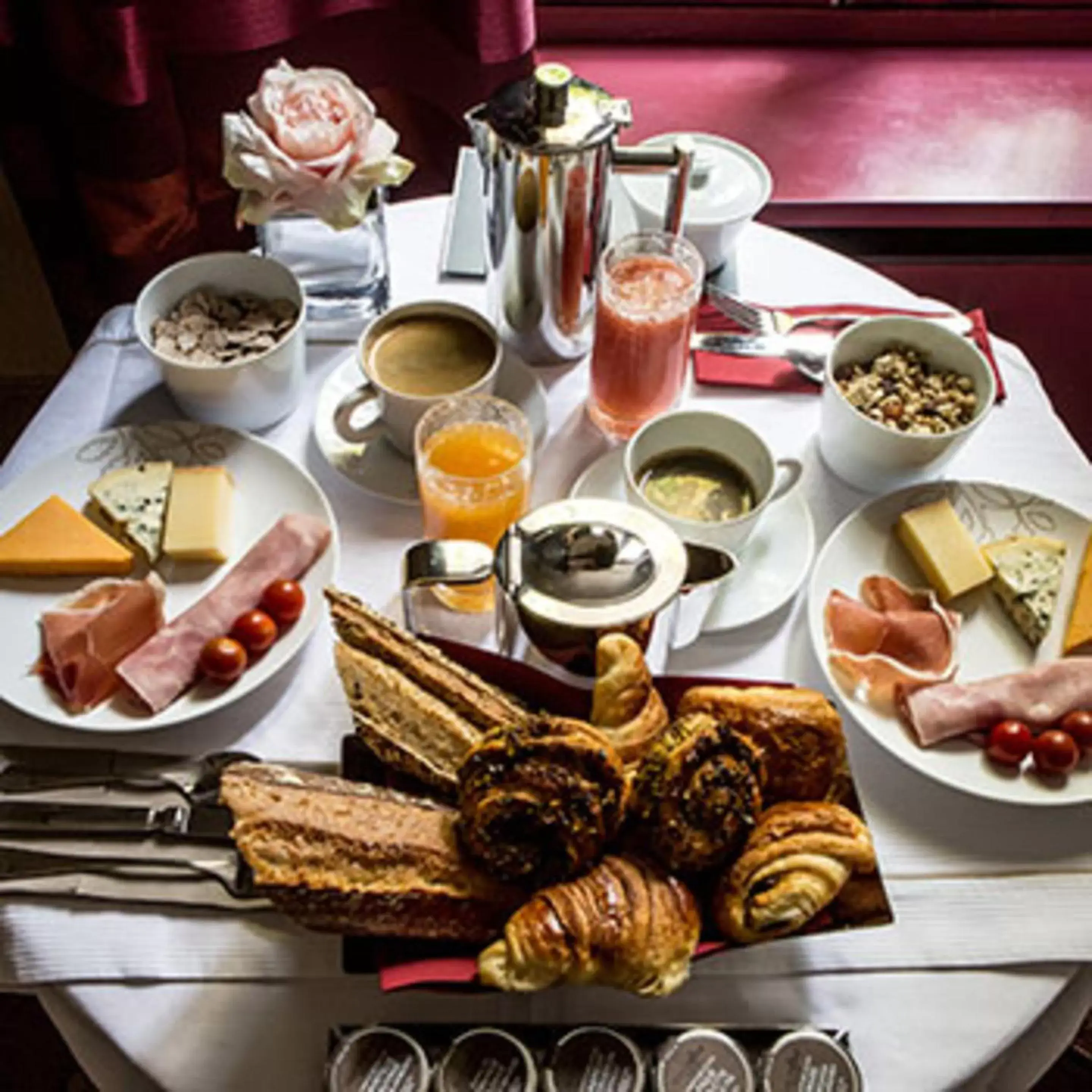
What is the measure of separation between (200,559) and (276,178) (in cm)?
42

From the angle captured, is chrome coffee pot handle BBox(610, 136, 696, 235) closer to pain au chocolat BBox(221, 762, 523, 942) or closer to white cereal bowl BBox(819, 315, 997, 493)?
white cereal bowl BBox(819, 315, 997, 493)

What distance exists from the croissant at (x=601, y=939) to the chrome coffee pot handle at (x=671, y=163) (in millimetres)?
797

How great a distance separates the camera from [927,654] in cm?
116

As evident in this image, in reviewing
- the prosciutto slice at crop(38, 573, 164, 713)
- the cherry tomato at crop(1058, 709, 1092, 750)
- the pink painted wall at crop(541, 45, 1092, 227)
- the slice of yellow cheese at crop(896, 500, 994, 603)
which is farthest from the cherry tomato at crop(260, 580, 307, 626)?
the pink painted wall at crop(541, 45, 1092, 227)

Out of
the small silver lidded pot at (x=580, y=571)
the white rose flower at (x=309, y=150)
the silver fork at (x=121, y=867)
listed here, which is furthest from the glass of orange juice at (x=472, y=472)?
the silver fork at (x=121, y=867)

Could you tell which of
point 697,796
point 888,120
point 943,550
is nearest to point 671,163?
point 943,550

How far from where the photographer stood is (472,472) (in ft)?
4.10

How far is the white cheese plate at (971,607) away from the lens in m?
1.08

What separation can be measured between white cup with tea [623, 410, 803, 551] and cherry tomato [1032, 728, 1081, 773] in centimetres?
34

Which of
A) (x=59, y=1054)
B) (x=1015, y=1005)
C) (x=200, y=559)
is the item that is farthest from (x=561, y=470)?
(x=59, y=1054)

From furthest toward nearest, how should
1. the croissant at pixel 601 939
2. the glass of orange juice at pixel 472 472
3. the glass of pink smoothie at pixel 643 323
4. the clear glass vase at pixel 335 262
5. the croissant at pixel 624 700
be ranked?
the clear glass vase at pixel 335 262
the glass of pink smoothie at pixel 643 323
the glass of orange juice at pixel 472 472
the croissant at pixel 624 700
the croissant at pixel 601 939

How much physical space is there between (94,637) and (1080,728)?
939 millimetres

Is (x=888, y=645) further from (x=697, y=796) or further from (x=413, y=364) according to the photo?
(x=413, y=364)

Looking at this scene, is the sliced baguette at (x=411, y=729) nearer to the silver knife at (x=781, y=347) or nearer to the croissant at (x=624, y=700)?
the croissant at (x=624, y=700)
